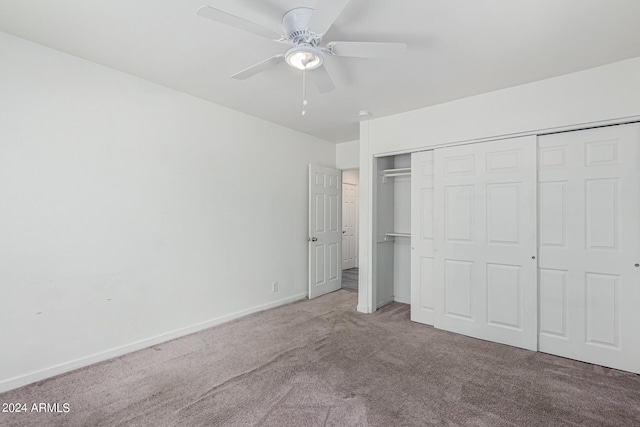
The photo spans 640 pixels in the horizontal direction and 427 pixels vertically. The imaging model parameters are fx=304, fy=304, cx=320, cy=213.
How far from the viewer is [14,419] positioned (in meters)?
1.94

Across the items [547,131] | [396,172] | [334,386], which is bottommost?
[334,386]

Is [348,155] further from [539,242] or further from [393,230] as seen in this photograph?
[539,242]

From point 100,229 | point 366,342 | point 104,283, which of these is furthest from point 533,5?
point 104,283

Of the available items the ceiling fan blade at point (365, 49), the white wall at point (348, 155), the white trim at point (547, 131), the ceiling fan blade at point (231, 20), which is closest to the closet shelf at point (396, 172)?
the white trim at point (547, 131)

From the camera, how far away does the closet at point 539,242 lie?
8.51 feet

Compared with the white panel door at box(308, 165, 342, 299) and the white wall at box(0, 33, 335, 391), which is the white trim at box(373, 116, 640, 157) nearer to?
the white panel door at box(308, 165, 342, 299)

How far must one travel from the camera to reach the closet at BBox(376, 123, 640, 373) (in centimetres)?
259

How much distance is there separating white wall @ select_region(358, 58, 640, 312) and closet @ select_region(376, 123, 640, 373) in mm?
127

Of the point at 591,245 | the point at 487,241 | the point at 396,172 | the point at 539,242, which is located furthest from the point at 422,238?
the point at 591,245

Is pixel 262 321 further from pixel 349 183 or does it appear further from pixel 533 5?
pixel 349 183

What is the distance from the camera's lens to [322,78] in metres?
2.21

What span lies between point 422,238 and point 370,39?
2.36 m

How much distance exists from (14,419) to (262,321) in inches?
85.1

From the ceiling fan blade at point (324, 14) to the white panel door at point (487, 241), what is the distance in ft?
7.58
